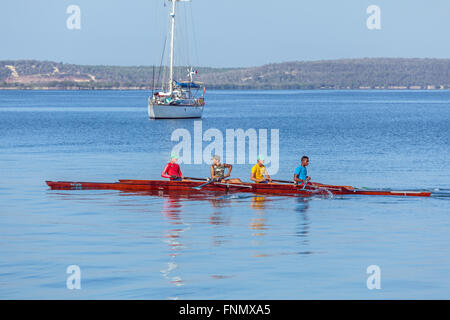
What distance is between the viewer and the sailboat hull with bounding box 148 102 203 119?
88.9 meters

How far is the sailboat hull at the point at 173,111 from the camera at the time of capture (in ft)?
292

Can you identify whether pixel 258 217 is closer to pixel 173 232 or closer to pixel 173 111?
pixel 173 232

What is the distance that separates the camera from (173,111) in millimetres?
89062

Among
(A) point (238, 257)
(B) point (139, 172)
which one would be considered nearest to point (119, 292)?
(A) point (238, 257)

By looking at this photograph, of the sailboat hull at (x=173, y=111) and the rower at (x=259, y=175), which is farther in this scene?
the sailboat hull at (x=173, y=111)

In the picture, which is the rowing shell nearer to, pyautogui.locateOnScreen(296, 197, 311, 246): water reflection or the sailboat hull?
pyautogui.locateOnScreen(296, 197, 311, 246): water reflection

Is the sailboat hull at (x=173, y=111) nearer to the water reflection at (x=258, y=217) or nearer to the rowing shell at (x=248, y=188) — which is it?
the rowing shell at (x=248, y=188)

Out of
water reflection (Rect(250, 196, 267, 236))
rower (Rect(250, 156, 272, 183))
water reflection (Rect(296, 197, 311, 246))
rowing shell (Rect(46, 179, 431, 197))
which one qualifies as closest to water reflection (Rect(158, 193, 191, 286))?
rowing shell (Rect(46, 179, 431, 197))

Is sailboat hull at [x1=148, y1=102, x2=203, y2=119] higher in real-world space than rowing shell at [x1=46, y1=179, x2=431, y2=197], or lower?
higher

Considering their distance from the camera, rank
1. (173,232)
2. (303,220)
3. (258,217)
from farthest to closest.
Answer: (258,217) → (303,220) → (173,232)

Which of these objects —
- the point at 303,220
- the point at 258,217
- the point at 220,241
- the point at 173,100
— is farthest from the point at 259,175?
the point at 173,100

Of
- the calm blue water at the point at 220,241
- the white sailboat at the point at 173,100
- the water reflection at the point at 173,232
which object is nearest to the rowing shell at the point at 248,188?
the calm blue water at the point at 220,241

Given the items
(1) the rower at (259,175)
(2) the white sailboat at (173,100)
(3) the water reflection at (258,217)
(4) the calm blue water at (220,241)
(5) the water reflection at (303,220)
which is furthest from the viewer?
(2) the white sailboat at (173,100)
